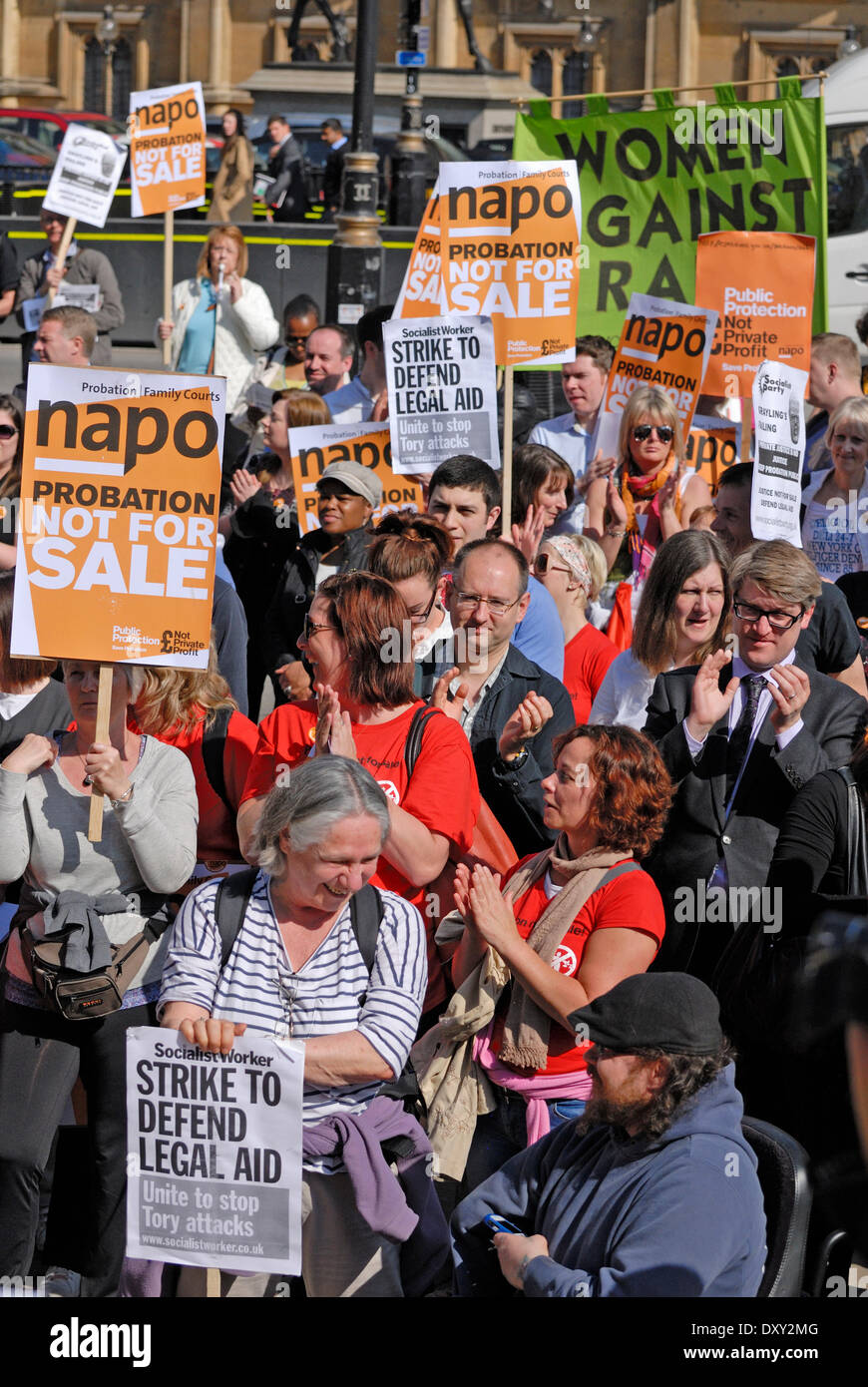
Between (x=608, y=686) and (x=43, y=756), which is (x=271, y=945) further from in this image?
(x=608, y=686)

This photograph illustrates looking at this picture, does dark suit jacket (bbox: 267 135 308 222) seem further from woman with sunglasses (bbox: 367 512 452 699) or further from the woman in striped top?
the woman in striped top

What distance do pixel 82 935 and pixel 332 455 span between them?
3517 mm

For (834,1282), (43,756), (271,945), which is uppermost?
(43,756)

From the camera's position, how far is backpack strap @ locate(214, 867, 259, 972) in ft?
12.3

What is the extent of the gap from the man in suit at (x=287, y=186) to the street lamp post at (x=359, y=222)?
4.61 metres

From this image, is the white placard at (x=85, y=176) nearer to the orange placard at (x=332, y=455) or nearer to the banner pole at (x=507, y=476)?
the orange placard at (x=332, y=455)

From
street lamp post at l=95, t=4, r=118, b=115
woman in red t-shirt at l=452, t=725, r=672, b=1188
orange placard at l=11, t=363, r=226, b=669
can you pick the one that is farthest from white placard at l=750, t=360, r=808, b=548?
street lamp post at l=95, t=4, r=118, b=115

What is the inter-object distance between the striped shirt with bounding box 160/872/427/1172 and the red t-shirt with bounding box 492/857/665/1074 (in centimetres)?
42

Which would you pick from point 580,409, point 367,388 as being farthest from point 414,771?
point 367,388

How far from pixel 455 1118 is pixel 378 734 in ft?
3.14

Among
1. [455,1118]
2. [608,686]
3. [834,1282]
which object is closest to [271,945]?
[455,1118]

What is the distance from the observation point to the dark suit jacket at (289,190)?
20.2 meters

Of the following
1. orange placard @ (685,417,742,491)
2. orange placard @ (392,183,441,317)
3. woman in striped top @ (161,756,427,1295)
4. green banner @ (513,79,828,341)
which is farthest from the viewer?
green banner @ (513,79,828,341)

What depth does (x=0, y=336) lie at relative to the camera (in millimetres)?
18547
